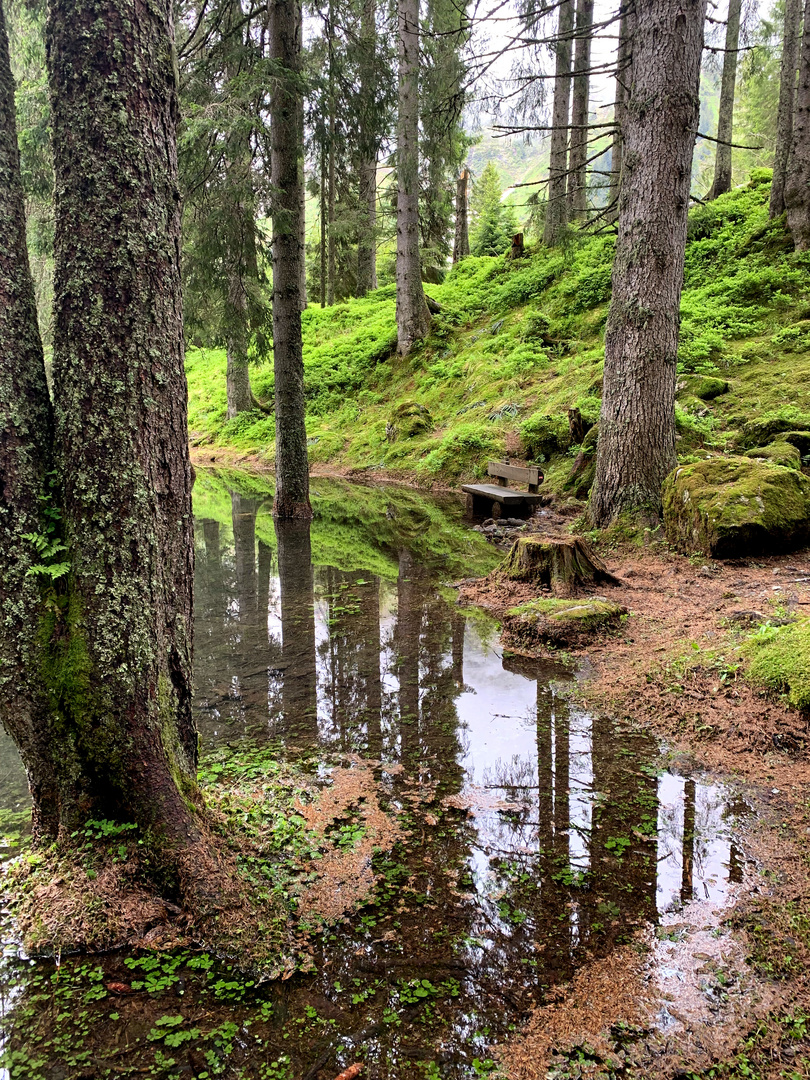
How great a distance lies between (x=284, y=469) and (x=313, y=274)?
27123mm

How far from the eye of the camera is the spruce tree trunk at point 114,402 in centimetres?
238

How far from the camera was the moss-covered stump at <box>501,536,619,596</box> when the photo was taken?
6.50m

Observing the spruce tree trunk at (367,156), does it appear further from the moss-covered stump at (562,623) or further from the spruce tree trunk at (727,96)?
the spruce tree trunk at (727,96)

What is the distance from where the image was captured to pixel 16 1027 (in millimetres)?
2137

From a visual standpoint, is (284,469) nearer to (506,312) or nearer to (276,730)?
(276,730)

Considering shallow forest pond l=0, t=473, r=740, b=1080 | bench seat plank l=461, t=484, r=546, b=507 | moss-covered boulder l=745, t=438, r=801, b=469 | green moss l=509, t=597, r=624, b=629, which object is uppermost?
moss-covered boulder l=745, t=438, r=801, b=469

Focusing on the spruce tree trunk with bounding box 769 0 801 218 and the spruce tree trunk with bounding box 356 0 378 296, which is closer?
the spruce tree trunk with bounding box 356 0 378 296

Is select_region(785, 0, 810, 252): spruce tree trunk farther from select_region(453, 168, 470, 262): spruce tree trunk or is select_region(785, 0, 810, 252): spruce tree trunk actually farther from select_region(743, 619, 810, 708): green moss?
select_region(453, 168, 470, 262): spruce tree trunk

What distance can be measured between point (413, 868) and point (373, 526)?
8473 millimetres

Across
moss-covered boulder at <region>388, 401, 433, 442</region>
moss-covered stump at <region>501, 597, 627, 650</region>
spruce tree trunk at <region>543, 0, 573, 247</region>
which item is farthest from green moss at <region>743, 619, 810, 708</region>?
spruce tree trunk at <region>543, 0, 573, 247</region>

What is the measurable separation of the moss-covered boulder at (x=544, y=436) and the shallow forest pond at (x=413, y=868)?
7.45 meters

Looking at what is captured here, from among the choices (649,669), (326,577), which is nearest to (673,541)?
(649,669)

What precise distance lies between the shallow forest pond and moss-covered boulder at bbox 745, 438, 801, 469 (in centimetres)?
441

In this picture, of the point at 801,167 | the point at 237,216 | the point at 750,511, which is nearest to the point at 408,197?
the point at 237,216
